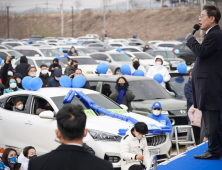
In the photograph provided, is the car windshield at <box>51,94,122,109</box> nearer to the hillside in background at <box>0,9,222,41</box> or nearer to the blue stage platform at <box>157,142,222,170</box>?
the blue stage platform at <box>157,142,222,170</box>

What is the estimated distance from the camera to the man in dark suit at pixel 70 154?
2.62 m

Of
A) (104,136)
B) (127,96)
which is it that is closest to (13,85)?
(127,96)

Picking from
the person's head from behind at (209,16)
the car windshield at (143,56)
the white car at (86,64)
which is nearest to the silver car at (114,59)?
the white car at (86,64)

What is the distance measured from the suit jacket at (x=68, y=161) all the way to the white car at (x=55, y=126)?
4.10 meters

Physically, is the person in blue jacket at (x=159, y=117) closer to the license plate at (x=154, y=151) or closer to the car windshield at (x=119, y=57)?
the license plate at (x=154, y=151)

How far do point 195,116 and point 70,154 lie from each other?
20.6ft

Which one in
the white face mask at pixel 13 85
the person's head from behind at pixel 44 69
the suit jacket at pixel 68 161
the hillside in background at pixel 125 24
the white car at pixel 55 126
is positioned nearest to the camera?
the suit jacket at pixel 68 161

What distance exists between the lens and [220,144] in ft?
16.1

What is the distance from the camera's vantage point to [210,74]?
15.6 ft

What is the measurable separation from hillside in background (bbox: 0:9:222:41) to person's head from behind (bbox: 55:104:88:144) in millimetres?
66488

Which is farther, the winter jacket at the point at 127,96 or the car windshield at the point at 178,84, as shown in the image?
the car windshield at the point at 178,84

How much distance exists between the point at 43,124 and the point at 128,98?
265 centimetres

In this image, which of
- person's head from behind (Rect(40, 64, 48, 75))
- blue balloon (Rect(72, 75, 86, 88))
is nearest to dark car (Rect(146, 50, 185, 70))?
person's head from behind (Rect(40, 64, 48, 75))

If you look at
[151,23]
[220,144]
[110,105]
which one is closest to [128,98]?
[110,105]
